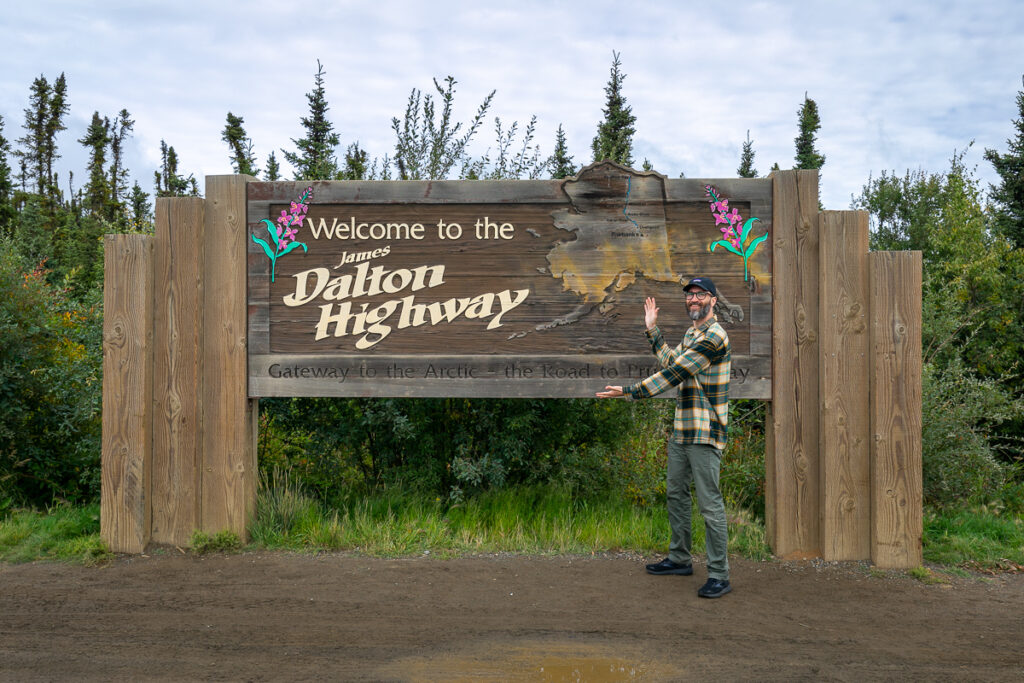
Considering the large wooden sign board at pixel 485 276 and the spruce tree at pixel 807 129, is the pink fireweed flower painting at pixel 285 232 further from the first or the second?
the spruce tree at pixel 807 129

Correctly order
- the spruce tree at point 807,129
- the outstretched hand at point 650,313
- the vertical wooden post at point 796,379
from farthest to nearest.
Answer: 1. the spruce tree at point 807,129
2. the vertical wooden post at point 796,379
3. the outstretched hand at point 650,313

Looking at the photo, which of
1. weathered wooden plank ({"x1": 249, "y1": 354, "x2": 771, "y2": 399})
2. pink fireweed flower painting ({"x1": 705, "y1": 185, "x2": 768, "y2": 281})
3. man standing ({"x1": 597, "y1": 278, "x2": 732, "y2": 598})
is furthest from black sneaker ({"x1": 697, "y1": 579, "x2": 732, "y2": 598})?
pink fireweed flower painting ({"x1": 705, "y1": 185, "x2": 768, "y2": 281})

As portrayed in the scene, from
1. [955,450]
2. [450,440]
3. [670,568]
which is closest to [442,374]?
[450,440]

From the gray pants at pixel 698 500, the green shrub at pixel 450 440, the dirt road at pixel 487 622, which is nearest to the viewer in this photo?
the dirt road at pixel 487 622

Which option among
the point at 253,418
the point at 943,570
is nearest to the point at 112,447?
the point at 253,418

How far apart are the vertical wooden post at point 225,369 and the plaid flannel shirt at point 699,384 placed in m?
3.13

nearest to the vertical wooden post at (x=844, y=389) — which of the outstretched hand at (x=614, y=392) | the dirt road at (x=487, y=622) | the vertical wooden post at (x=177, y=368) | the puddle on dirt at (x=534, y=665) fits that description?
the dirt road at (x=487, y=622)

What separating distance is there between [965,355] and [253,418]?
10244 mm

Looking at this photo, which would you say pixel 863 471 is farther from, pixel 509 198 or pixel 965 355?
pixel 965 355

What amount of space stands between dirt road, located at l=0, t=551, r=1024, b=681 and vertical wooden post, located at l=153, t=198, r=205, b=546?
16.4 inches

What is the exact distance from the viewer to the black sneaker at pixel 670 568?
17.9ft

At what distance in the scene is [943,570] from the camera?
577 centimetres

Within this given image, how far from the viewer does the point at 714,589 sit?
5059 millimetres

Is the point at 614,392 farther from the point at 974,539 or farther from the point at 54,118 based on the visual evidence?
the point at 54,118
